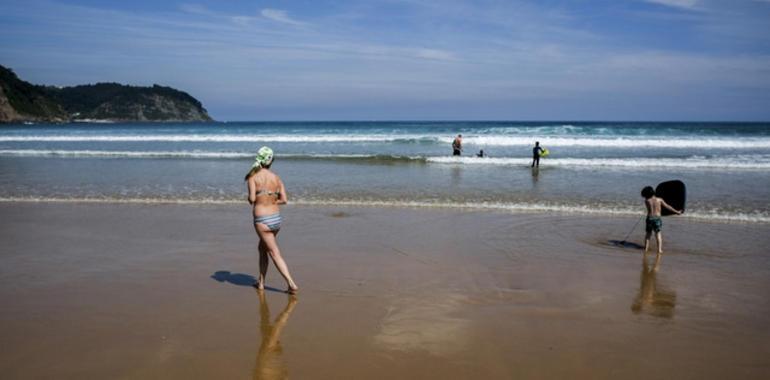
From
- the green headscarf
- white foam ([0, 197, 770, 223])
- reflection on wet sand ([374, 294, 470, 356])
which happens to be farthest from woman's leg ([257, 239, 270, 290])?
white foam ([0, 197, 770, 223])

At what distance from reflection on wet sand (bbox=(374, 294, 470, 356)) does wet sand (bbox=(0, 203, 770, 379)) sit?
2 centimetres

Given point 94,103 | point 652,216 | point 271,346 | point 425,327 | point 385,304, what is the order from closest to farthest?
point 271,346 → point 425,327 → point 385,304 → point 652,216 → point 94,103

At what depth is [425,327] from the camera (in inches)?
189

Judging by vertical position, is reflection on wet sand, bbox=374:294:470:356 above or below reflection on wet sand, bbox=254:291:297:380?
above

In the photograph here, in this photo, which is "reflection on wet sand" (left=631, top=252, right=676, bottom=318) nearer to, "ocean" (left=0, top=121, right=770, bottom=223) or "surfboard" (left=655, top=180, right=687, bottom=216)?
"surfboard" (left=655, top=180, right=687, bottom=216)

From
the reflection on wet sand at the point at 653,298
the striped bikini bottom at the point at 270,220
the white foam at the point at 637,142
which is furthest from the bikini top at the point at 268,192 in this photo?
the white foam at the point at 637,142

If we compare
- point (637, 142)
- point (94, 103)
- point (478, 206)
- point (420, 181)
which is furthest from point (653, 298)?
point (94, 103)

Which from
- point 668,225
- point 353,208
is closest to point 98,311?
point 353,208

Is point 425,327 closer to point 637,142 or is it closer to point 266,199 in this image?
point 266,199

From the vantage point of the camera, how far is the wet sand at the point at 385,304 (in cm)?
413

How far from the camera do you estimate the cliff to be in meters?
86.7

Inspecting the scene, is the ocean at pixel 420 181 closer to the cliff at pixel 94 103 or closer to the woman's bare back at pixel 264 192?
the woman's bare back at pixel 264 192

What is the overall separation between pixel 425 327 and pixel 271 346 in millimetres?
1376

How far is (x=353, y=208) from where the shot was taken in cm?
1163
